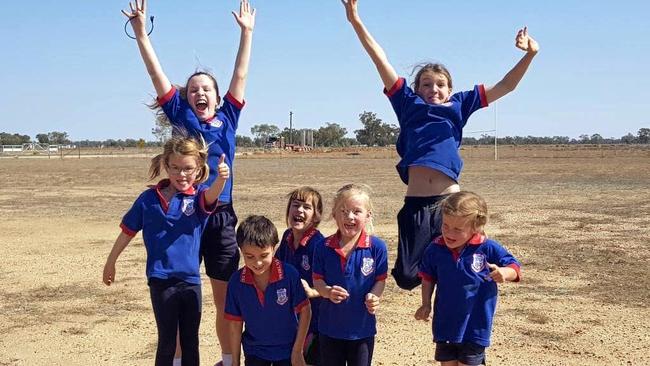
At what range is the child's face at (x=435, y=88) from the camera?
4.39 meters

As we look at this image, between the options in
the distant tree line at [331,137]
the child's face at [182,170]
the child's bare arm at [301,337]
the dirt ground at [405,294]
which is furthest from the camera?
the distant tree line at [331,137]

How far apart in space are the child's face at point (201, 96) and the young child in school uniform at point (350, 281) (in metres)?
1.15

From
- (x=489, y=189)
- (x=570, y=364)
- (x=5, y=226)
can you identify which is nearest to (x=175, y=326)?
(x=570, y=364)

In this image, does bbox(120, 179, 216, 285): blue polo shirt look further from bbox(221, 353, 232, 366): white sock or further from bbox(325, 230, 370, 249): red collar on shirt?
bbox(325, 230, 370, 249): red collar on shirt

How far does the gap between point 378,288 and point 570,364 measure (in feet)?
7.39

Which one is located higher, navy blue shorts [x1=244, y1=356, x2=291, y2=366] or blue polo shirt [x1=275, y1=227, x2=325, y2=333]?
blue polo shirt [x1=275, y1=227, x2=325, y2=333]

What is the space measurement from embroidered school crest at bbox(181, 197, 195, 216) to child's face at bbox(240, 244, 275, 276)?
19.7 inches

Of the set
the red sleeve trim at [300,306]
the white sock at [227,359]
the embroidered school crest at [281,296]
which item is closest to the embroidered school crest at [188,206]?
the embroidered school crest at [281,296]

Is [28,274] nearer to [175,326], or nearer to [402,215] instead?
[175,326]

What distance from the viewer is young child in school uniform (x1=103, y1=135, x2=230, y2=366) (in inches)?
160

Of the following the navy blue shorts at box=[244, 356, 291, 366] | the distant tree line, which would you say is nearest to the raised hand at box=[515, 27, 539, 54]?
the navy blue shorts at box=[244, 356, 291, 366]

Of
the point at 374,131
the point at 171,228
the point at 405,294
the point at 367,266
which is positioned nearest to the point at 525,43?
the point at 367,266

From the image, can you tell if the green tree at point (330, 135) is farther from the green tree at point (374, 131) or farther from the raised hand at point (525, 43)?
the raised hand at point (525, 43)

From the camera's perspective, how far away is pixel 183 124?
4.40 meters
